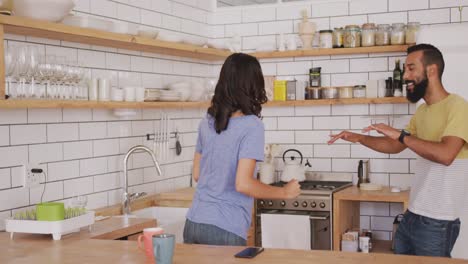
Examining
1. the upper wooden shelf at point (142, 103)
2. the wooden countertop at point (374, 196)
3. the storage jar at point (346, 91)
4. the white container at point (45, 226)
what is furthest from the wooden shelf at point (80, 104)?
the wooden countertop at point (374, 196)

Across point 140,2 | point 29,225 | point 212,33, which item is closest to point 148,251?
point 29,225

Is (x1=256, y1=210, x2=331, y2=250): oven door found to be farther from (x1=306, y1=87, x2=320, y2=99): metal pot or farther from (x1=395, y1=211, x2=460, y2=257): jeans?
(x1=395, y1=211, x2=460, y2=257): jeans

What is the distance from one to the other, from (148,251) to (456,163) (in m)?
1.79

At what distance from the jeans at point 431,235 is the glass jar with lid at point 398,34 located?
204 cm

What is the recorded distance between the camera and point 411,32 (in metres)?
5.29

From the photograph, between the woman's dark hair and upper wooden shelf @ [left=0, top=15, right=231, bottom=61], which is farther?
upper wooden shelf @ [left=0, top=15, right=231, bottom=61]

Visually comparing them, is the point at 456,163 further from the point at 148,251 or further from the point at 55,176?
the point at 55,176

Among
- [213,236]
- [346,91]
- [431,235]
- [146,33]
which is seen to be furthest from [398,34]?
[213,236]

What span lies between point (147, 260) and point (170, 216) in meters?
2.35

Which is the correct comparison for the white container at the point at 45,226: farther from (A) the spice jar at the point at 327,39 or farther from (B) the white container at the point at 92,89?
(A) the spice jar at the point at 327,39

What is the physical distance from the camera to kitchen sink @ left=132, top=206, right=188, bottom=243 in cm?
484

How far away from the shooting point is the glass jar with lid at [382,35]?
5383 mm

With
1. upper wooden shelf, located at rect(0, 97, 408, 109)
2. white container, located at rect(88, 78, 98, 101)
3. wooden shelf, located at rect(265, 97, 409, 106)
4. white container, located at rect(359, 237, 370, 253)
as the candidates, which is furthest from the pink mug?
wooden shelf, located at rect(265, 97, 409, 106)

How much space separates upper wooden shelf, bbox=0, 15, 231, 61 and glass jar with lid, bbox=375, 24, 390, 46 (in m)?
1.23
